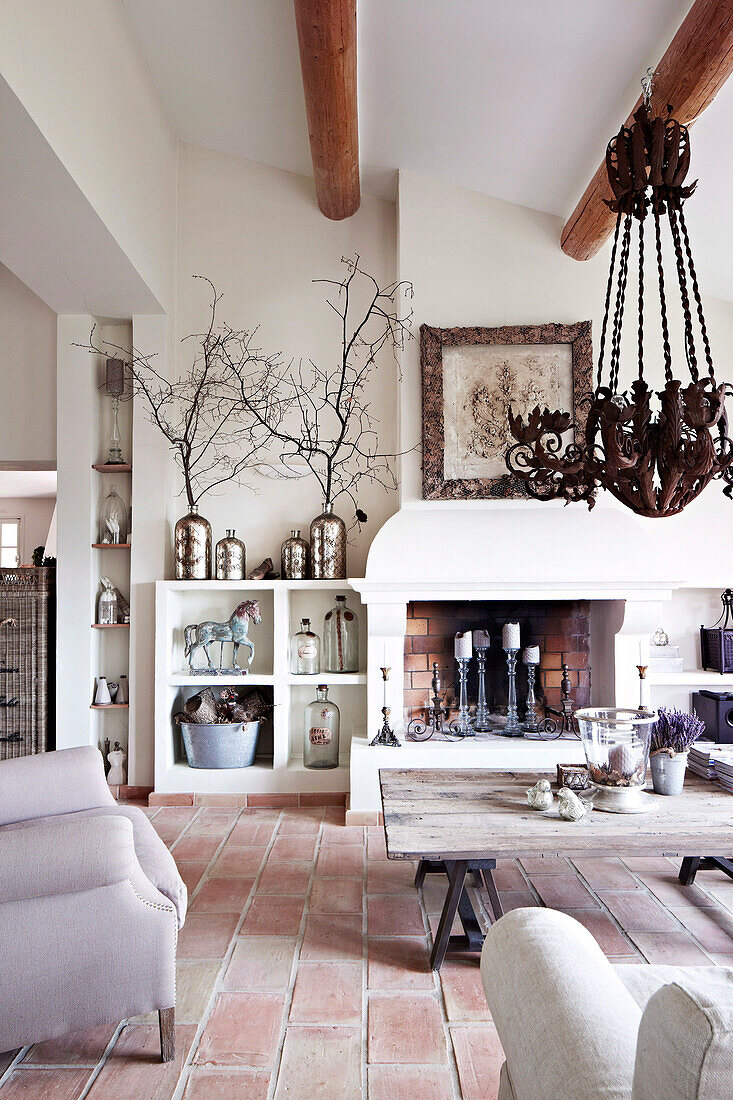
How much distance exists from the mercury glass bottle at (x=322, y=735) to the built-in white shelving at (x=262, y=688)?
0.06m

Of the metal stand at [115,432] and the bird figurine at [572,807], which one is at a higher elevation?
the metal stand at [115,432]

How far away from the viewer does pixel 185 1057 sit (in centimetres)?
206

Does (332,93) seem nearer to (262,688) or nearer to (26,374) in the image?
(26,374)

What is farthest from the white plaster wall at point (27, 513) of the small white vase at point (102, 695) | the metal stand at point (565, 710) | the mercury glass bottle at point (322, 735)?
the metal stand at point (565, 710)

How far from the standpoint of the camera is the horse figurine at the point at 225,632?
14.6 ft

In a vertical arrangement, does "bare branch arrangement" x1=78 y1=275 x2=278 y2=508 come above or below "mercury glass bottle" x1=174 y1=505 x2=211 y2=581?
above

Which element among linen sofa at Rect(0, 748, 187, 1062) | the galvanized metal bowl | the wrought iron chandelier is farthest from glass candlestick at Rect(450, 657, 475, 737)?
linen sofa at Rect(0, 748, 187, 1062)

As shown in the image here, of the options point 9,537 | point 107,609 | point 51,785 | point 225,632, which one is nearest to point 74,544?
point 107,609

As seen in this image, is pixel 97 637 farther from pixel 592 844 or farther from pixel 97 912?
pixel 592 844

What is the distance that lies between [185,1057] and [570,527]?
3001mm

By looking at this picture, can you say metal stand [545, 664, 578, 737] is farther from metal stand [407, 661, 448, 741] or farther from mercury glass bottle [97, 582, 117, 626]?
mercury glass bottle [97, 582, 117, 626]

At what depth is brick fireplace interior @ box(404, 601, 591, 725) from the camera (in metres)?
4.57

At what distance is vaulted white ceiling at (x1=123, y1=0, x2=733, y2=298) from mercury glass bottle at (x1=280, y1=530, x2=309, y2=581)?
216 cm

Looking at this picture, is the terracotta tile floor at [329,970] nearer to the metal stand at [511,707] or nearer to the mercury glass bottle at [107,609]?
the metal stand at [511,707]
